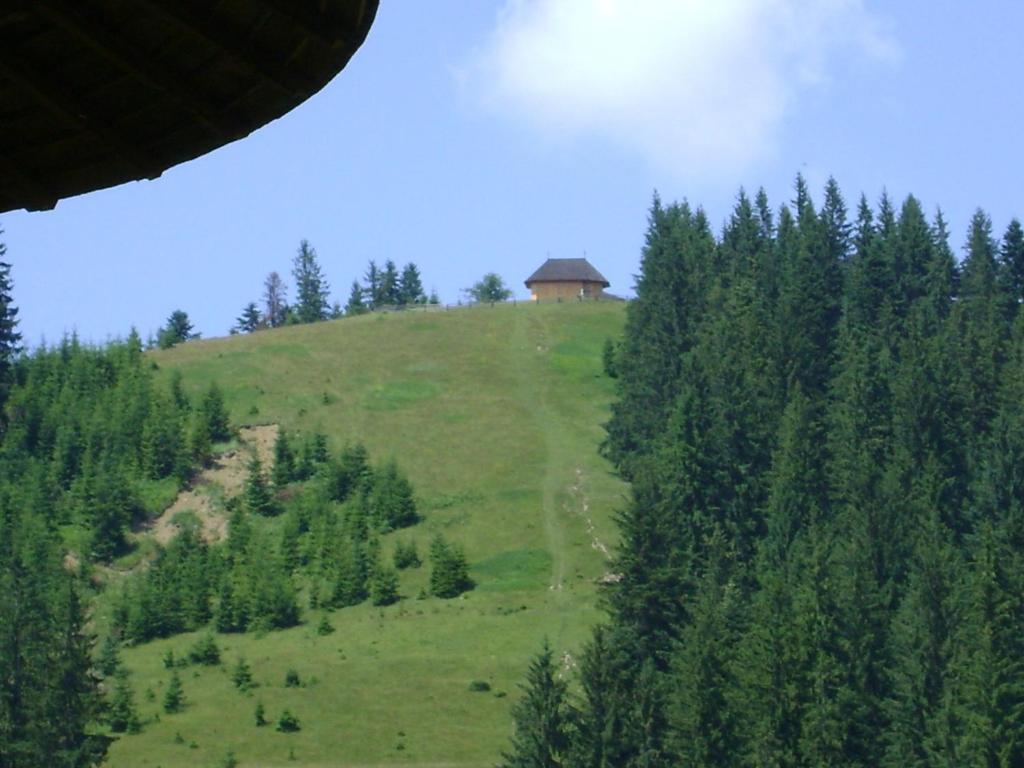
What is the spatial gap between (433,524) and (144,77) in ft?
280

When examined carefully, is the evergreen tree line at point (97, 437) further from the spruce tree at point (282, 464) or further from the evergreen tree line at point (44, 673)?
the evergreen tree line at point (44, 673)

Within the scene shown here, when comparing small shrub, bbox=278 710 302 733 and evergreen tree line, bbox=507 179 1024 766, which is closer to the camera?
evergreen tree line, bbox=507 179 1024 766

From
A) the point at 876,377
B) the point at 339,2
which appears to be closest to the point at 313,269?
the point at 876,377

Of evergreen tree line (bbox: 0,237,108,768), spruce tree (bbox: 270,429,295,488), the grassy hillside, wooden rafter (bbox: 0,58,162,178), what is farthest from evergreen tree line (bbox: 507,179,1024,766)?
wooden rafter (bbox: 0,58,162,178)

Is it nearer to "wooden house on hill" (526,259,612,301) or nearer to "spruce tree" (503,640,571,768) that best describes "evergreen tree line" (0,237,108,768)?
"spruce tree" (503,640,571,768)

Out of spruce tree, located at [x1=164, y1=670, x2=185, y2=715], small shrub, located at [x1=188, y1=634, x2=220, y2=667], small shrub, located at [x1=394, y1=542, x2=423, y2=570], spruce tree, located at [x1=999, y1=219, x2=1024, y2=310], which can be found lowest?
spruce tree, located at [x1=164, y1=670, x2=185, y2=715]

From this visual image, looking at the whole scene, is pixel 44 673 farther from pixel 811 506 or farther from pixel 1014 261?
pixel 1014 261

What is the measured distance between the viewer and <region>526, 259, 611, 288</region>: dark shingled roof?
14188cm

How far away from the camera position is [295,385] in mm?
107438

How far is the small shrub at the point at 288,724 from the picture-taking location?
62688mm

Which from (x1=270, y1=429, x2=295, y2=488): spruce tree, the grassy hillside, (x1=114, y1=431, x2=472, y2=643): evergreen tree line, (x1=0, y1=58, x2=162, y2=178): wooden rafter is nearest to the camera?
(x1=0, y1=58, x2=162, y2=178): wooden rafter

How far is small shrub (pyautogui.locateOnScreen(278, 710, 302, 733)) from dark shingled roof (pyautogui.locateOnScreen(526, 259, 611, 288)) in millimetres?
81395

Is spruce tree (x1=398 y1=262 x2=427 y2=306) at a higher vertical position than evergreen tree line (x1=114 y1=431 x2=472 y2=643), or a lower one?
higher

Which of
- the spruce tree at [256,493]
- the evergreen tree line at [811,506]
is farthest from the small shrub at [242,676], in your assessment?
the spruce tree at [256,493]
